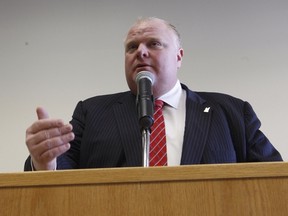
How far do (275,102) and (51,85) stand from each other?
122cm

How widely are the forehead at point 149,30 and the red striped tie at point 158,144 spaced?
37cm

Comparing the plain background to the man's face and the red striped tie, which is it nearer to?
the man's face

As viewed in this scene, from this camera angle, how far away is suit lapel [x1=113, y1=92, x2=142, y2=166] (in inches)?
49.8

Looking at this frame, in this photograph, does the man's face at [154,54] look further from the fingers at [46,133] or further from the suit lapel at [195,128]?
the fingers at [46,133]

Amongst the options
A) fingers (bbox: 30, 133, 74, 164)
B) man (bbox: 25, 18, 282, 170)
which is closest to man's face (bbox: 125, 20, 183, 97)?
man (bbox: 25, 18, 282, 170)

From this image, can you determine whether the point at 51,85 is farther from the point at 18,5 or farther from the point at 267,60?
the point at 267,60

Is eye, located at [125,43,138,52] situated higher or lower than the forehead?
lower

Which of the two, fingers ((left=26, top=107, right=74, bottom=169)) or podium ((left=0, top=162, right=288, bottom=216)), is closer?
podium ((left=0, top=162, right=288, bottom=216))

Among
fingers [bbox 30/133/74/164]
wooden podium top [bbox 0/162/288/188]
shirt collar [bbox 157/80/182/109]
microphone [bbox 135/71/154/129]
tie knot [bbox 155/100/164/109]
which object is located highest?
shirt collar [bbox 157/80/182/109]

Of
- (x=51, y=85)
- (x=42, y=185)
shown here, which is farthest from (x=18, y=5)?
(x=42, y=185)

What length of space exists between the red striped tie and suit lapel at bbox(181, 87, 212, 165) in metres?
0.07

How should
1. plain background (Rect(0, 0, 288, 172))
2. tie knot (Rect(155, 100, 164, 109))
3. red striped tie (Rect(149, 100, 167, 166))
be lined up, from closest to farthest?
red striped tie (Rect(149, 100, 167, 166)) < tie knot (Rect(155, 100, 164, 109)) < plain background (Rect(0, 0, 288, 172))

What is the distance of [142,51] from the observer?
1509mm

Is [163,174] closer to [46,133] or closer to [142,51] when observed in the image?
[46,133]
